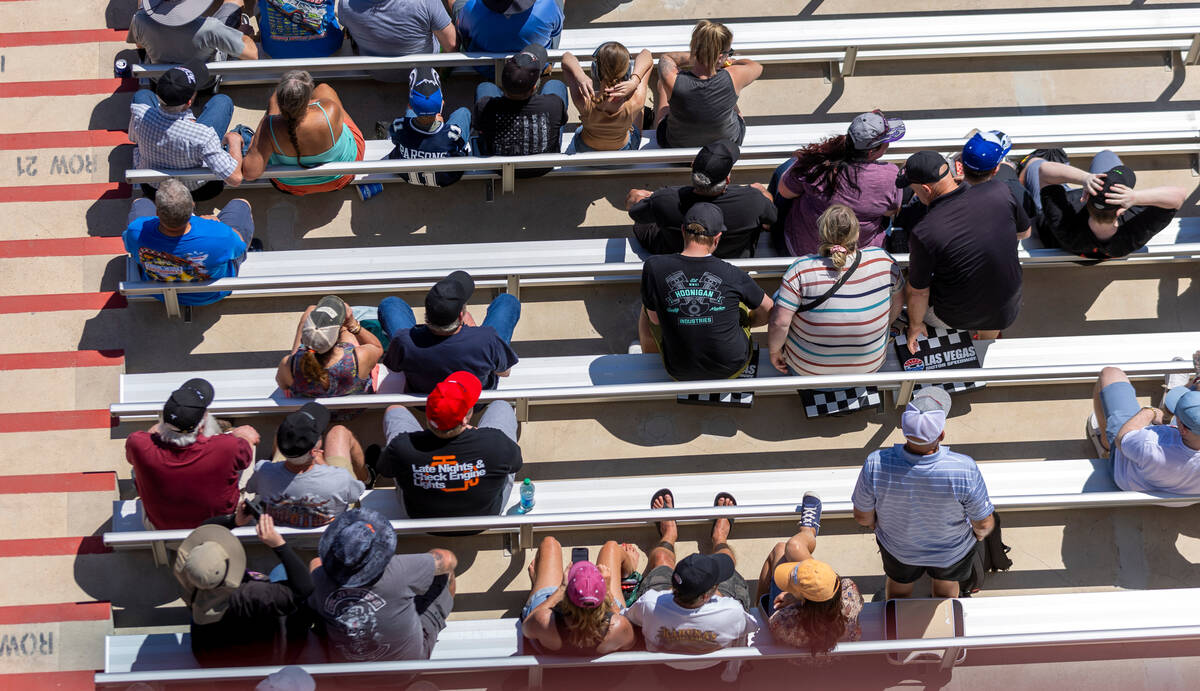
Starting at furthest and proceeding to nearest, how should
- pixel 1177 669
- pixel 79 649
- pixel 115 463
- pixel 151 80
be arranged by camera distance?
1. pixel 151 80
2. pixel 115 463
3. pixel 79 649
4. pixel 1177 669

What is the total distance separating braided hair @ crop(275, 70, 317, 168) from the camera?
204 inches

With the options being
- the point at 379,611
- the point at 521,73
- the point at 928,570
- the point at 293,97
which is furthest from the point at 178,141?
the point at 928,570

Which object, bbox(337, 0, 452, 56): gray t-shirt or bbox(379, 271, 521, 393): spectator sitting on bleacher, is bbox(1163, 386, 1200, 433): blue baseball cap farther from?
bbox(337, 0, 452, 56): gray t-shirt

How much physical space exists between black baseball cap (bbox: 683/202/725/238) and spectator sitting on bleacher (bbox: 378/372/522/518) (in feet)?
4.50

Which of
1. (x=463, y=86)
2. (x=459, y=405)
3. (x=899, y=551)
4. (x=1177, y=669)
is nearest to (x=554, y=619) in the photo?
(x=459, y=405)

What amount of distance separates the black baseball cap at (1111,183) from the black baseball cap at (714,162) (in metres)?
1.95

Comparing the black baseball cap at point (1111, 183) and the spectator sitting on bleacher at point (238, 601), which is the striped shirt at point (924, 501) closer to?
the black baseball cap at point (1111, 183)

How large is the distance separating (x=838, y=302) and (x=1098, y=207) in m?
1.58

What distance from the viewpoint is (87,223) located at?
6.03 m

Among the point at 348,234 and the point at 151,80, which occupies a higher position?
the point at 151,80

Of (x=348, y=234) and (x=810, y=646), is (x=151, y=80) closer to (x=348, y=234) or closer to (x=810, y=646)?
(x=348, y=234)

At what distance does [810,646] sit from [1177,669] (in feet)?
6.54

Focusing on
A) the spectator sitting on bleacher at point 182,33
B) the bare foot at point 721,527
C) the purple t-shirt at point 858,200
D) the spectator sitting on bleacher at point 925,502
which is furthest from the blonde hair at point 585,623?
the spectator sitting on bleacher at point 182,33

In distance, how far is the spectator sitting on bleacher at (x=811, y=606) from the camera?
4.02 meters
